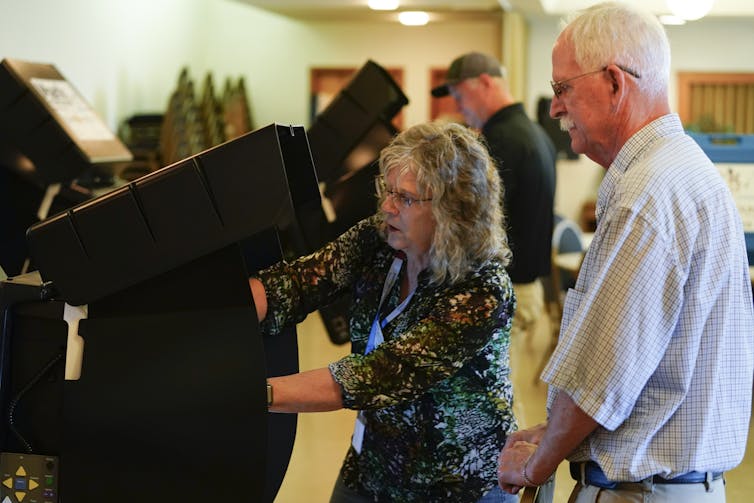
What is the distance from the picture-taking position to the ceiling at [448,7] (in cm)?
879

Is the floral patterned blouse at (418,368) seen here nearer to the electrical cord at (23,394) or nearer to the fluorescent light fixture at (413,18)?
the electrical cord at (23,394)

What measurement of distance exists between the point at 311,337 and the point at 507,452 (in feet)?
17.7

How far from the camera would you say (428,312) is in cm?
169

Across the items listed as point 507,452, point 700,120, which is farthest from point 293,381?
point 700,120

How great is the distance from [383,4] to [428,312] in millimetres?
7461

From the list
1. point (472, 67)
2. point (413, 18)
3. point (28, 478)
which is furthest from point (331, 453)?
point (413, 18)

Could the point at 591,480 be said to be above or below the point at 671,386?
below

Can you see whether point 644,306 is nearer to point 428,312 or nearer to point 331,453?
point 428,312

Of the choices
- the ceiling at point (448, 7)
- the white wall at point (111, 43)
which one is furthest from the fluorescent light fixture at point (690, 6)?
the white wall at point (111, 43)

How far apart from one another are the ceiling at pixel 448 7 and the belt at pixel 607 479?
749cm

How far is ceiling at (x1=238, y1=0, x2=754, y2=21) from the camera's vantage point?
879cm

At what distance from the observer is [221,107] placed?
9.66 metres

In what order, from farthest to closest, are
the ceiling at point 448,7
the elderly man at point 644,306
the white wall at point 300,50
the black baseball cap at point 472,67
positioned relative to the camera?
the white wall at point 300,50, the ceiling at point 448,7, the black baseball cap at point 472,67, the elderly man at point 644,306

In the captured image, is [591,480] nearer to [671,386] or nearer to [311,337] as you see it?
[671,386]
